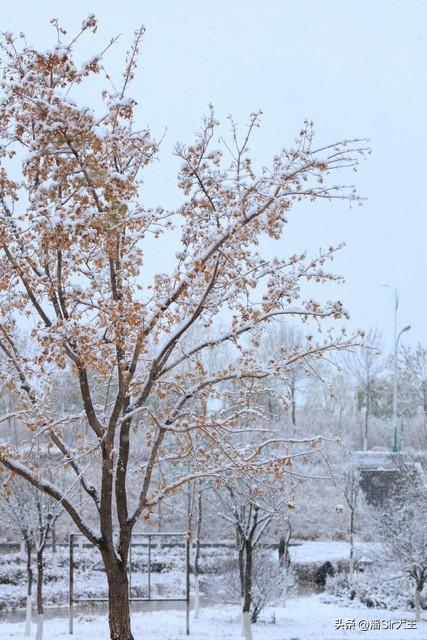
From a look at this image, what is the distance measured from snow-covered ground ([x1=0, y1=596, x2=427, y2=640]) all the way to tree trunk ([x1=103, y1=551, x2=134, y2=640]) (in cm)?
733

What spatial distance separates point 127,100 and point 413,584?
13651 mm

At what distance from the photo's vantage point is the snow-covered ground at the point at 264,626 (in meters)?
13.7

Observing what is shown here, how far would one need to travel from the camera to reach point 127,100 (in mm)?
6672

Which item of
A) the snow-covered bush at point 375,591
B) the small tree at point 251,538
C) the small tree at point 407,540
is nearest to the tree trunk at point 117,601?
the small tree at point 251,538

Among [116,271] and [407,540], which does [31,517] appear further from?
[116,271]

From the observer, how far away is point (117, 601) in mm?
6863

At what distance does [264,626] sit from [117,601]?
9377 millimetres

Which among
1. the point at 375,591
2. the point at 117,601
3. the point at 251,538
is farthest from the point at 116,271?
the point at 375,591

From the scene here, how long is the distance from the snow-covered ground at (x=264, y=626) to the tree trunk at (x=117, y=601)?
7326 mm

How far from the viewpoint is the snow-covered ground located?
13.7m

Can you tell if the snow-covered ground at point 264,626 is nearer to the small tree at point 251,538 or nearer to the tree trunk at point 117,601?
the small tree at point 251,538

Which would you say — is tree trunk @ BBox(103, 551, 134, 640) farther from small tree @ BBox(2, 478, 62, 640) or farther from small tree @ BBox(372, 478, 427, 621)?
small tree @ BBox(372, 478, 427, 621)

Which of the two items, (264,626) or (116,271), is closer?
→ (116,271)

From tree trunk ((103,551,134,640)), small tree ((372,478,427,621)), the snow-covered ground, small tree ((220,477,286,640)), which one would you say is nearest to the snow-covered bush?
small tree ((372,478,427,621))
